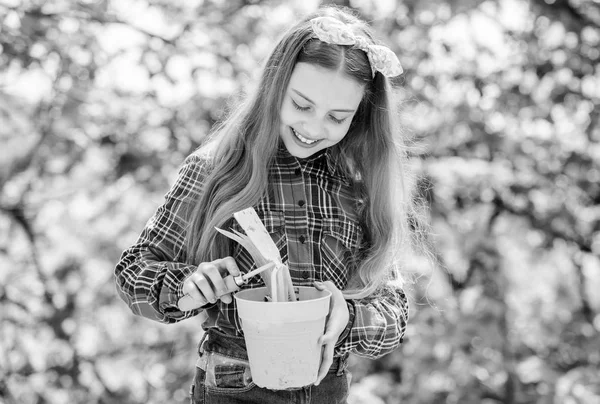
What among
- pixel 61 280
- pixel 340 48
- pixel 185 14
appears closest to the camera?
pixel 340 48

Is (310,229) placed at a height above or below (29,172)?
above

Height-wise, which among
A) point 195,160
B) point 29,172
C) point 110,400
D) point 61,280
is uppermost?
point 195,160

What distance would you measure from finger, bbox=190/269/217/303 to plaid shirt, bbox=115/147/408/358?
0.10 metres

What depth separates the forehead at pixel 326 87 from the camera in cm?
146

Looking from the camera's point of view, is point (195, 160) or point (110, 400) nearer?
point (195, 160)

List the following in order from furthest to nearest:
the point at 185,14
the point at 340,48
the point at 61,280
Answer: the point at 61,280 → the point at 185,14 → the point at 340,48

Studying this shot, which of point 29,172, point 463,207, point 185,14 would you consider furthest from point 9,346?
point 463,207

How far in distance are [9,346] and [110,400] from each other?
0.44 meters

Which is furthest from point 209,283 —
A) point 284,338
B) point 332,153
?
point 332,153

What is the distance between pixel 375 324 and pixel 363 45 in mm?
533

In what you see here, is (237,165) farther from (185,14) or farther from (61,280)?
(61,280)

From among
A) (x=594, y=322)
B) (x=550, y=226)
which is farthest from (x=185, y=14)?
(x=594, y=322)

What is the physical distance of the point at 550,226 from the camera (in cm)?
310

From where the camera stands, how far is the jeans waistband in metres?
1.44
